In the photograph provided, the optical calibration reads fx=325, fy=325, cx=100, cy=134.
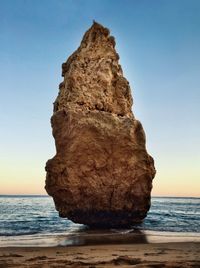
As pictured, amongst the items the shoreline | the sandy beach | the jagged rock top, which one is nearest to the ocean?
the shoreline

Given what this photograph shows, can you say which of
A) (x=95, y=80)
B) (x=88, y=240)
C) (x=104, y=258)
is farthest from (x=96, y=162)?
Result: (x=104, y=258)

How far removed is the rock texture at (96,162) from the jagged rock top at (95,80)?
0.07 meters

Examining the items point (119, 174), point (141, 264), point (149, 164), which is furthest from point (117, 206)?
point (141, 264)

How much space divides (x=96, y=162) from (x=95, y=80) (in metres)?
5.64

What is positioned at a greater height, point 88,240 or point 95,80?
point 95,80

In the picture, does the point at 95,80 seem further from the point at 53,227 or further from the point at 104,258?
the point at 104,258

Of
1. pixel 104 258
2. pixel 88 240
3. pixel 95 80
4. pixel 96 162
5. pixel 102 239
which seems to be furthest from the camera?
pixel 95 80

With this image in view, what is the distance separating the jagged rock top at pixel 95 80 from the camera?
67.3 ft

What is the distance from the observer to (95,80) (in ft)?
69.8

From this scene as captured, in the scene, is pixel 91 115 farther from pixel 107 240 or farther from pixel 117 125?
pixel 107 240

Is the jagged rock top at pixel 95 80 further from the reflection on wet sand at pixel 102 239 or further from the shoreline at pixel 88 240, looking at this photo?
the shoreline at pixel 88 240

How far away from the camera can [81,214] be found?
19.5m

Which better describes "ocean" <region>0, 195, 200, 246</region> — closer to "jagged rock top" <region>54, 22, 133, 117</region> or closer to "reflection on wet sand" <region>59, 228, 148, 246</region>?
"reflection on wet sand" <region>59, 228, 148, 246</region>

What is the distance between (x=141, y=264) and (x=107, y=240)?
20.4ft
